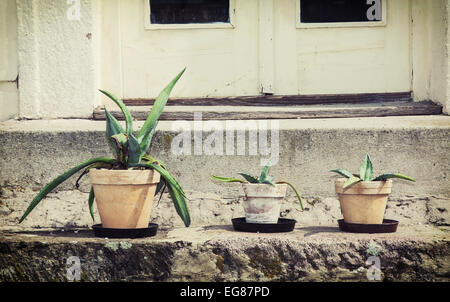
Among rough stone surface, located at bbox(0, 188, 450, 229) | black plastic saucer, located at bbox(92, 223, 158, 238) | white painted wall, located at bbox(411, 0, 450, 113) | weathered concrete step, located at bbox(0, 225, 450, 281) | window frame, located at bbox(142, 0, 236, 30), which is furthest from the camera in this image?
window frame, located at bbox(142, 0, 236, 30)

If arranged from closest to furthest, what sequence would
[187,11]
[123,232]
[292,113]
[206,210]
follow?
[123,232] → [206,210] → [292,113] → [187,11]

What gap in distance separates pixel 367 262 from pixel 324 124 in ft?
3.46

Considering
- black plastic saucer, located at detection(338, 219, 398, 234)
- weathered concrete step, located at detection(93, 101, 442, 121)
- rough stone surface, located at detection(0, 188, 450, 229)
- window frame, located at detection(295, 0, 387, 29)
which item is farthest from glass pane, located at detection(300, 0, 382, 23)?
black plastic saucer, located at detection(338, 219, 398, 234)

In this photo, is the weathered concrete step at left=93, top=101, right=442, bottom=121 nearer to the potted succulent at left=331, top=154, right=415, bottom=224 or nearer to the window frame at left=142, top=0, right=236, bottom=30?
the window frame at left=142, top=0, right=236, bottom=30

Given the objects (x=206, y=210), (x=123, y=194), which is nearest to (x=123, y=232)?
(x=123, y=194)

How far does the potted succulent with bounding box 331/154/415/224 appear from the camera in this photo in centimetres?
328

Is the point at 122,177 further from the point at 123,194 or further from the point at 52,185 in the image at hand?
the point at 52,185

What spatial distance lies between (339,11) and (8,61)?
2.09m

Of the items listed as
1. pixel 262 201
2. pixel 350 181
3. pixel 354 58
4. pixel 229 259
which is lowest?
pixel 229 259

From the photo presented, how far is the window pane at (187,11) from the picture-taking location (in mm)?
4137

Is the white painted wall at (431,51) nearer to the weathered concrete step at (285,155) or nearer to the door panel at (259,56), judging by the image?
the door panel at (259,56)

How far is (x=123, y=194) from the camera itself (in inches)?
125
